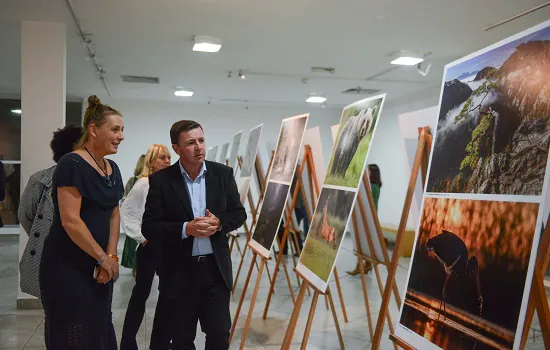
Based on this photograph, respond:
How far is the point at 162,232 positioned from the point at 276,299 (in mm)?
3209

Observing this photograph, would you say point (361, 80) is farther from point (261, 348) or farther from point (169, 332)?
point (169, 332)

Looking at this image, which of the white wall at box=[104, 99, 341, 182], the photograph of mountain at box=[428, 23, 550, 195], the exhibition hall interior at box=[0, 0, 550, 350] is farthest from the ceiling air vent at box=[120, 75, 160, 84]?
the photograph of mountain at box=[428, 23, 550, 195]

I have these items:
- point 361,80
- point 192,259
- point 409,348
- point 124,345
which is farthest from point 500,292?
point 361,80

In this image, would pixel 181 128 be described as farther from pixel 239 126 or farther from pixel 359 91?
pixel 239 126

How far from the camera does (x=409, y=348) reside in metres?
1.86

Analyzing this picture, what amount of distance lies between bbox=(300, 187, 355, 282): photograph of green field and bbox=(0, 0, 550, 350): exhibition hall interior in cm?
2

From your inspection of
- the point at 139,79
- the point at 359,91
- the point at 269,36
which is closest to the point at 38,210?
the point at 269,36

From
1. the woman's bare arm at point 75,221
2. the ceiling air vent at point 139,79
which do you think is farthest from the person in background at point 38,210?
the ceiling air vent at point 139,79

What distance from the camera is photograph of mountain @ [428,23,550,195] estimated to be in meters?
1.53

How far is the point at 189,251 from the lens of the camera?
2.60m

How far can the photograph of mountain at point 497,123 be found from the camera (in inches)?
60.1

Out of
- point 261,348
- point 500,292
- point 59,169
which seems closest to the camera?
point 500,292

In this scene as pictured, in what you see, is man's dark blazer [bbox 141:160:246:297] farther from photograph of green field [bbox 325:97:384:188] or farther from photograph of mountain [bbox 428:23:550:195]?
photograph of mountain [bbox 428:23:550:195]

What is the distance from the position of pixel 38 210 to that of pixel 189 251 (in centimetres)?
129
